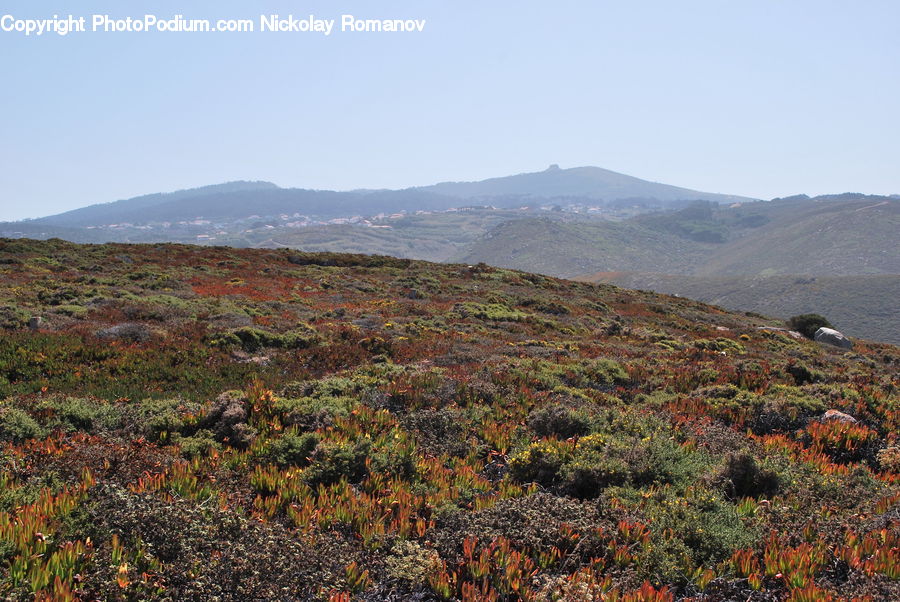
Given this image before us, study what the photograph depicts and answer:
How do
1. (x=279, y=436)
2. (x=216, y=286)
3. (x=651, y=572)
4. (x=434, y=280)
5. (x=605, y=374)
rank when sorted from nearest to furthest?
(x=651, y=572)
(x=279, y=436)
(x=605, y=374)
(x=216, y=286)
(x=434, y=280)

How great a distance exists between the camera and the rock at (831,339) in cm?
3117

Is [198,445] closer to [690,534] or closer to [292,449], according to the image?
[292,449]

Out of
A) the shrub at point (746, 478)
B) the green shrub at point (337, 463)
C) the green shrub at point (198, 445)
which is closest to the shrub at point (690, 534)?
the shrub at point (746, 478)

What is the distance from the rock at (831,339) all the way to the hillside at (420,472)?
2207 centimetres

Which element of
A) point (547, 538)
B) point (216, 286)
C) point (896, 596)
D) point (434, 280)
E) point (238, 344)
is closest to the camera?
point (896, 596)

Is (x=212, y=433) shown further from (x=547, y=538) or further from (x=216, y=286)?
(x=216, y=286)

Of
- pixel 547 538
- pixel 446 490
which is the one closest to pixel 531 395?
Result: pixel 446 490

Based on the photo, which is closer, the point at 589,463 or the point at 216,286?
the point at 589,463

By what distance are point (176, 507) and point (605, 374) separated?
10236 millimetres

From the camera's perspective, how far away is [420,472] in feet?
21.2

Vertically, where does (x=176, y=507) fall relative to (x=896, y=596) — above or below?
above

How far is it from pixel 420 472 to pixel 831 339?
114ft

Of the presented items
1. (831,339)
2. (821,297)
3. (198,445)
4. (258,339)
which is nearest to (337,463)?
(198,445)

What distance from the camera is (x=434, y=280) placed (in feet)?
128
